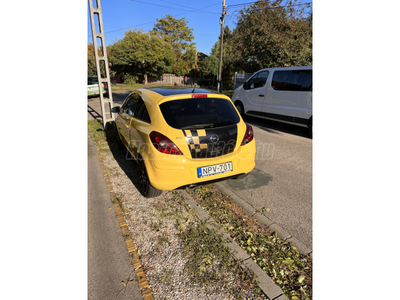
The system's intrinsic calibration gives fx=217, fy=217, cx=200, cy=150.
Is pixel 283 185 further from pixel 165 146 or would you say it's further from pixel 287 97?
pixel 287 97

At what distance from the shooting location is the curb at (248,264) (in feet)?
6.02

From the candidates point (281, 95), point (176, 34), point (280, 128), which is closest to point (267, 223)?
point (281, 95)

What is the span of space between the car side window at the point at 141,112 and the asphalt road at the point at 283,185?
1734mm

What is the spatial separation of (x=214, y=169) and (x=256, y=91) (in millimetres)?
5867

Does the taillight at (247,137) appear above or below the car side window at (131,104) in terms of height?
below

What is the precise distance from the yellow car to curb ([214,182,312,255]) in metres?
0.44

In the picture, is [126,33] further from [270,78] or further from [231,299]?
[231,299]

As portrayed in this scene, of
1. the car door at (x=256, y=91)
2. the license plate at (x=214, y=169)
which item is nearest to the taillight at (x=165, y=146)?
the license plate at (x=214, y=169)

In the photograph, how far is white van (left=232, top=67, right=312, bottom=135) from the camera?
6305 mm

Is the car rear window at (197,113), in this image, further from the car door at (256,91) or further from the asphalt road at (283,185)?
the car door at (256,91)

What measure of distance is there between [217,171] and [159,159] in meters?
0.77

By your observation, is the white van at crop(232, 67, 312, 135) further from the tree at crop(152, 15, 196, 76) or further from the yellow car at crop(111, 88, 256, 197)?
the tree at crop(152, 15, 196, 76)

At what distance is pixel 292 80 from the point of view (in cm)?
660

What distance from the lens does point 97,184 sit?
3.74 metres
